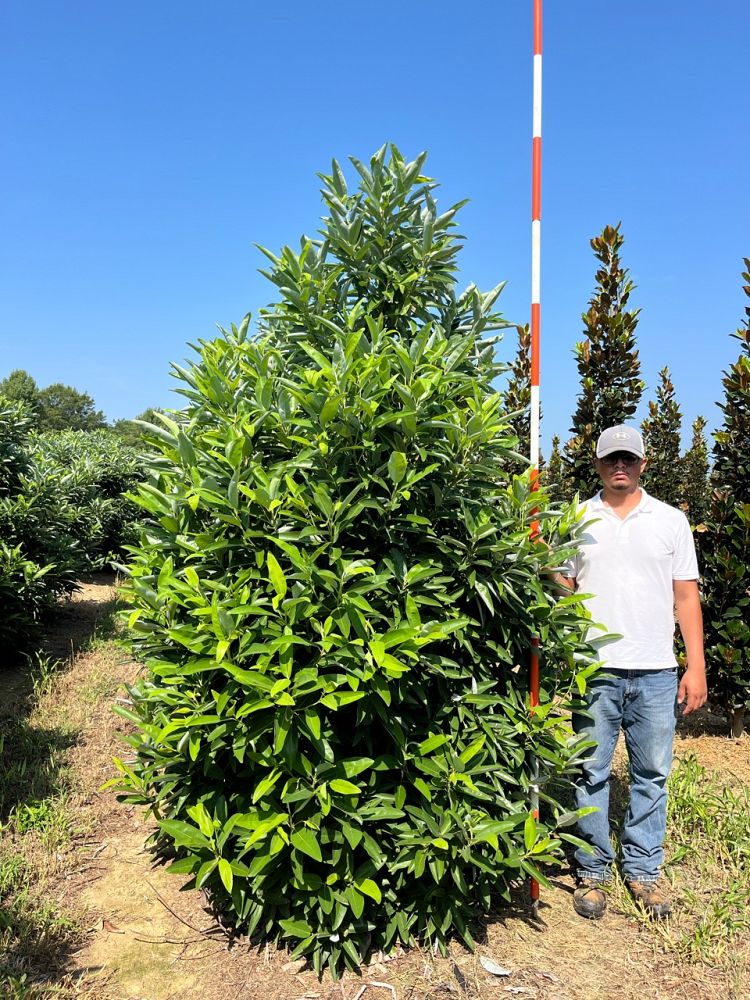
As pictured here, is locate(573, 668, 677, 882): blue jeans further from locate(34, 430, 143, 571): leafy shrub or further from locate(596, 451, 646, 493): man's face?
locate(34, 430, 143, 571): leafy shrub

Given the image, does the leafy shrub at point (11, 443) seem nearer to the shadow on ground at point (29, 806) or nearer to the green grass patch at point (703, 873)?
the shadow on ground at point (29, 806)

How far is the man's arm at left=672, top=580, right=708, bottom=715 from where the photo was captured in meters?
3.49

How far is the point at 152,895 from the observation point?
349 cm

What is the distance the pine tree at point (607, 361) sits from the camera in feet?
26.8

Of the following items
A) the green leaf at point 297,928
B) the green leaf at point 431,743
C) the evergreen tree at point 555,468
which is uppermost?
the evergreen tree at point 555,468

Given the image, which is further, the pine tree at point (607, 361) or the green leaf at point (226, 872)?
the pine tree at point (607, 361)

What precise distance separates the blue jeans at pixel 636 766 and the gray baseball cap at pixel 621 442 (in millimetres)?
1108

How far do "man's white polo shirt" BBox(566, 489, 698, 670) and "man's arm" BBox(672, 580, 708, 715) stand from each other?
2.4 inches

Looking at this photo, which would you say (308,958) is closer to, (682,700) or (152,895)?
(152,895)

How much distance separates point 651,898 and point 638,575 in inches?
61.5

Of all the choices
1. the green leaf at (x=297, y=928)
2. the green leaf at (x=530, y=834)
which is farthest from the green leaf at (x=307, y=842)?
the green leaf at (x=530, y=834)

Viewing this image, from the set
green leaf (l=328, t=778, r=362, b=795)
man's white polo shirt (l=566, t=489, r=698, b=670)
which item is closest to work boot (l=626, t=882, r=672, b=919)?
man's white polo shirt (l=566, t=489, r=698, b=670)

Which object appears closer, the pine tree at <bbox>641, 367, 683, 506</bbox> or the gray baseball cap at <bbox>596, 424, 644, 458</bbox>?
the gray baseball cap at <bbox>596, 424, 644, 458</bbox>

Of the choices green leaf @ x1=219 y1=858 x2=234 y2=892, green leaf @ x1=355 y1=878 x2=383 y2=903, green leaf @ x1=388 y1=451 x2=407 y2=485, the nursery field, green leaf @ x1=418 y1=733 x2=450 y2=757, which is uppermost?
green leaf @ x1=388 y1=451 x2=407 y2=485
